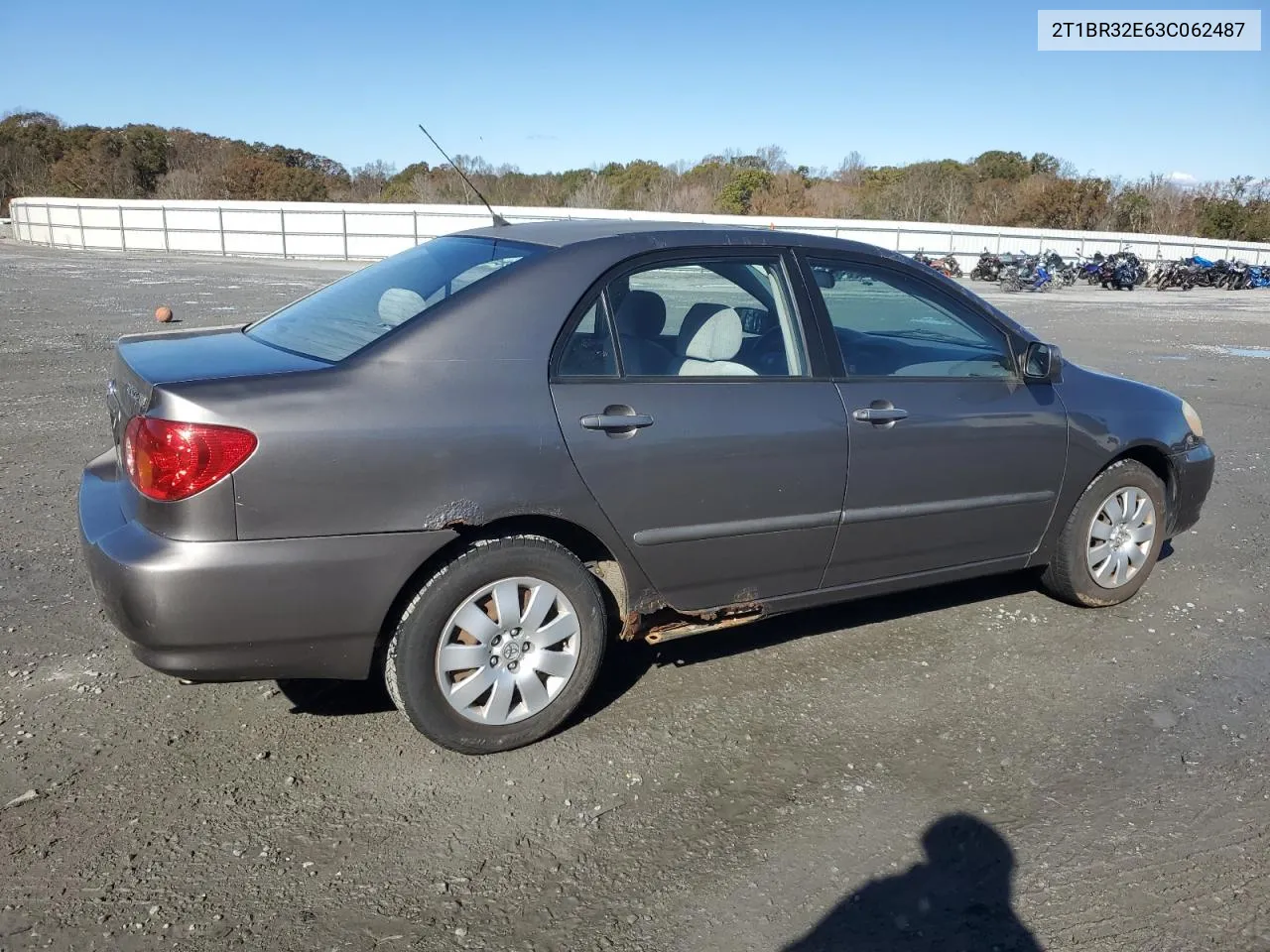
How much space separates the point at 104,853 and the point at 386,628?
3.21 feet

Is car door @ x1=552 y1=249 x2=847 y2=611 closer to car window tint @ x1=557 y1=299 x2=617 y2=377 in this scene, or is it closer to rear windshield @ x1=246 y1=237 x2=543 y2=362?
car window tint @ x1=557 y1=299 x2=617 y2=377

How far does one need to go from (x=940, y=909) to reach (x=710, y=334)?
7.01 ft

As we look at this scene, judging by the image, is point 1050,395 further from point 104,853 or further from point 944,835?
point 104,853

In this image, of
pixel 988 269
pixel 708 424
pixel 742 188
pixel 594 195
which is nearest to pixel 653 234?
pixel 708 424

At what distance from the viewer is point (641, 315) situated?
3.77 metres

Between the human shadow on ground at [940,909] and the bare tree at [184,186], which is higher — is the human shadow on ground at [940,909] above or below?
below

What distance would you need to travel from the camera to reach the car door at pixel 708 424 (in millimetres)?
3504

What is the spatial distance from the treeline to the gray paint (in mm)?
44397

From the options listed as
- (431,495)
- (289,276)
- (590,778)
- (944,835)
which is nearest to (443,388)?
(431,495)

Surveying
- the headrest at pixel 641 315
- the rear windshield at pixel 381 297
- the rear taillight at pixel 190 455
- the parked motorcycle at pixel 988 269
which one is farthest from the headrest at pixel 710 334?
the parked motorcycle at pixel 988 269

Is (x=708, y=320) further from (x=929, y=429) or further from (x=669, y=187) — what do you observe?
(x=669, y=187)

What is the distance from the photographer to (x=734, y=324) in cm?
402

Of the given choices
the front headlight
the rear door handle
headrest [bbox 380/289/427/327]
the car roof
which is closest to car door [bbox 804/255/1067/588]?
the car roof

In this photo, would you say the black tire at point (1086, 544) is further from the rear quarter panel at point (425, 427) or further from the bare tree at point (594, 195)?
the bare tree at point (594, 195)
